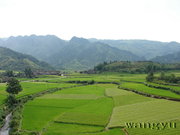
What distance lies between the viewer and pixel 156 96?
276 feet

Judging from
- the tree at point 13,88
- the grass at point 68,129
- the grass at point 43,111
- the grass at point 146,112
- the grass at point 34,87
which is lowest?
the grass at point 68,129

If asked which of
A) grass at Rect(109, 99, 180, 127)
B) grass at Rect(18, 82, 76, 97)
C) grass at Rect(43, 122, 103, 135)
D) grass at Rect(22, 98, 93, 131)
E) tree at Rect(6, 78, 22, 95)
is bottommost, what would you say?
grass at Rect(43, 122, 103, 135)

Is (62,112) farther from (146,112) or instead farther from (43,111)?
(146,112)

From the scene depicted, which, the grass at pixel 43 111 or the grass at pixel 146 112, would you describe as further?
the grass at pixel 43 111

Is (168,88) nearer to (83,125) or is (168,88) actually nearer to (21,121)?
(83,125)

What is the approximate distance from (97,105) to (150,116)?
23.1m

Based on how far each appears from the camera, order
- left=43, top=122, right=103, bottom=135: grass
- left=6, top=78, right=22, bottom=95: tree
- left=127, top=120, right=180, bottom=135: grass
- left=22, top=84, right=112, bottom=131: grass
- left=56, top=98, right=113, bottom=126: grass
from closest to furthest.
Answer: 1. left=127, top=120, right=180, bottom=135: grass
2. left=43, top=122, right=103, bottom=135: grass
3. left=56, top=98, right=113, bottom=126: grass
4. left=22, top=84, right=112, bottom=131: grass
5. left=6, top=78, right=22, bottom=95: tree

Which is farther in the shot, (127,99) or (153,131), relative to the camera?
(127,99)

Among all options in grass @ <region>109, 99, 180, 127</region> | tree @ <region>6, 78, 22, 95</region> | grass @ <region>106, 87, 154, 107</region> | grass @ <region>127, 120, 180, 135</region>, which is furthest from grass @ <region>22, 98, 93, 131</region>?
grass @ <region>127, 120, 180, 135</region>

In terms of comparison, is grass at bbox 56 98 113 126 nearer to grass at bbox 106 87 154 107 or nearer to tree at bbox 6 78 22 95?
grass at bbox 106 87 154 107

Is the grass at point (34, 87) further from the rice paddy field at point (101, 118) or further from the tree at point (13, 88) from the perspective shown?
the rice paddy field at point (101, 118)

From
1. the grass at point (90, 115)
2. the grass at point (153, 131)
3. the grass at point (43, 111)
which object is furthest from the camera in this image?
the grass at point (90, 115)

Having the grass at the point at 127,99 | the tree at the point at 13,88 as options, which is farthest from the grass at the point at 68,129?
the tree at the point at 13,88

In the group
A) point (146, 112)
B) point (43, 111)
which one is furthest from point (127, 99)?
point (43, 111)
